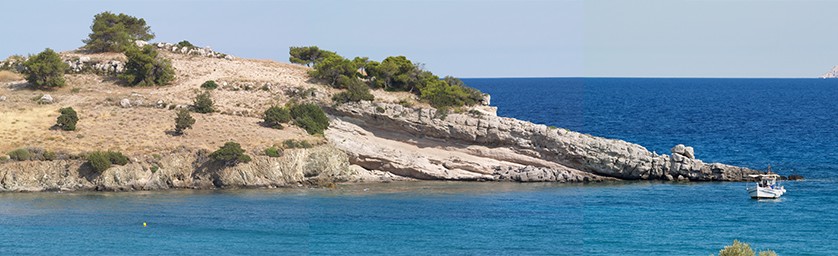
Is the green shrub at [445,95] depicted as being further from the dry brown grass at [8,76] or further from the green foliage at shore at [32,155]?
the dry brown grass at [8,76]

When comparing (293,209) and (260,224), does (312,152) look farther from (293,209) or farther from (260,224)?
(260,224)

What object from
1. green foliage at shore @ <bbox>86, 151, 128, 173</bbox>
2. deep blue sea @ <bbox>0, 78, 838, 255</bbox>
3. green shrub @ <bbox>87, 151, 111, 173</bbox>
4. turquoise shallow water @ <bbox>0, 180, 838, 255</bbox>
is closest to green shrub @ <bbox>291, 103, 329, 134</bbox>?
deep blue sea @ <bbox>0, 78, 838, 255</bbox>

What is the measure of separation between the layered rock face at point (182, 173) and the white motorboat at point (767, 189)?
2639cm

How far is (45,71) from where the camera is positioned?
83.2m

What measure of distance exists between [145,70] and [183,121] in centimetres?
1481

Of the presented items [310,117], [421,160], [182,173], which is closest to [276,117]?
[310,117]

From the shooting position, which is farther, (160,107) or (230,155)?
(160,107)

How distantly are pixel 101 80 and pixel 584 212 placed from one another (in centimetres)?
4577

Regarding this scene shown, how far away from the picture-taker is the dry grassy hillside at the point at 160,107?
70.5 m

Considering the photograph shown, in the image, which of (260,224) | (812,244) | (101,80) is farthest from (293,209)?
(101,80)

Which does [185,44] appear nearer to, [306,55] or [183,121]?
[306,55]

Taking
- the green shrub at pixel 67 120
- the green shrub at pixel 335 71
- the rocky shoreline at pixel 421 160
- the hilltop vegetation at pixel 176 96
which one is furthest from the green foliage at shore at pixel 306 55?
the green shrub at pixel 67 120

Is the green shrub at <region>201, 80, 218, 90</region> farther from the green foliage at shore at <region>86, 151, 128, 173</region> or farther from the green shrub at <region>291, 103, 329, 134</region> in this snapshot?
the green foliage at shore at <region>86, 151, 128, 173</region>

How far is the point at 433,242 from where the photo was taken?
Answer: 50562 millimetres
